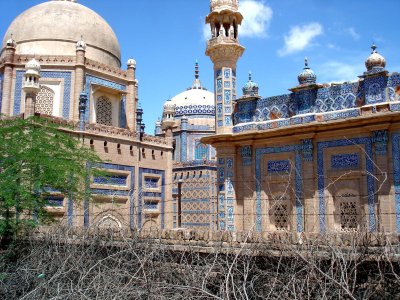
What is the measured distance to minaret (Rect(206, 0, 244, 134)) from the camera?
15.2 meters

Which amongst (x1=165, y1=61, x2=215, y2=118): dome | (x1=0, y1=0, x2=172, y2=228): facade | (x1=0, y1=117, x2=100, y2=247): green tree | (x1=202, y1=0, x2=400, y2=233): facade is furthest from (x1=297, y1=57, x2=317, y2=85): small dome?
(x1=165, y1=61, x2=215, y2=118): dome

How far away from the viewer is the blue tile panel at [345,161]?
40.8 ft

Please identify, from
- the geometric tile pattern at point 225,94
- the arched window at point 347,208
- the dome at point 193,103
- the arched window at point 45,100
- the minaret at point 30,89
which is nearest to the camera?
the arched window at point 347,208

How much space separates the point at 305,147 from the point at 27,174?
8040mm

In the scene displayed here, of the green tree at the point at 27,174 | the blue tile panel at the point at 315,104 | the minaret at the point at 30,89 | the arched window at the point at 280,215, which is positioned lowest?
the arched window at the point at 280,215

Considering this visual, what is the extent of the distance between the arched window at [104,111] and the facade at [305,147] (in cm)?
1074

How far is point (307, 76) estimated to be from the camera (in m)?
13.8

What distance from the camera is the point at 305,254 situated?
634 cm

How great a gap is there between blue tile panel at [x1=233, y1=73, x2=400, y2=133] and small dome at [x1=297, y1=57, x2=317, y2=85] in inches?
13.1

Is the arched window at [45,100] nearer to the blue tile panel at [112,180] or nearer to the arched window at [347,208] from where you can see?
the blue tile panel at [112,180]

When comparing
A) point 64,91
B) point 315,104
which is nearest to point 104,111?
point 64,91

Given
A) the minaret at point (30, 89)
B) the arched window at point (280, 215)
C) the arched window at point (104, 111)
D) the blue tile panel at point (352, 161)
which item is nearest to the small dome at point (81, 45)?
the arched window at point (104, 111)

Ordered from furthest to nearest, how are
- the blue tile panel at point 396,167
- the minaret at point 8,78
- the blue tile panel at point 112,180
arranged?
the minaret at point 8,78
the blue tile panel at point 112,180
the blue tile panel at point 396,167

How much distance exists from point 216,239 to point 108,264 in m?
2.40
